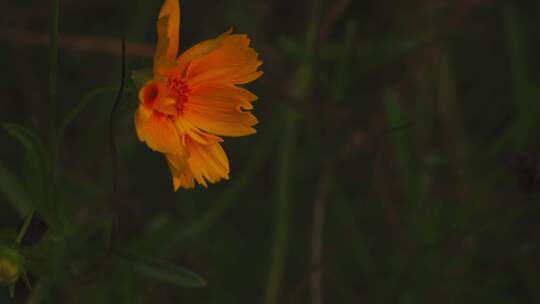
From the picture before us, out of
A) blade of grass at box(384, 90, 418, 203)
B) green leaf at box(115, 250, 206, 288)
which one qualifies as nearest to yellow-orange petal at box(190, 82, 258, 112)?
green leaf at box(115, 250, 206, 288)

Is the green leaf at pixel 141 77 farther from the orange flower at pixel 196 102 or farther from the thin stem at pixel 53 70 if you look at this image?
the thin stem at pixel 53 70

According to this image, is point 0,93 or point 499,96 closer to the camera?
point 0,93

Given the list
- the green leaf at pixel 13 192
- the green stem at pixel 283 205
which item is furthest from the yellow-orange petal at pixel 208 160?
the green stem at pixel 283 205

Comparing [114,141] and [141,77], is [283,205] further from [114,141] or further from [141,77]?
[141,77]

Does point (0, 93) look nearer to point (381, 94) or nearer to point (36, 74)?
point (36, 74)

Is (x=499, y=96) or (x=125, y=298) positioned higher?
(x=499, y=96)

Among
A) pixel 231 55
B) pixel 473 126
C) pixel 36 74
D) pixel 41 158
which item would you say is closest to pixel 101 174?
pixel 36 74

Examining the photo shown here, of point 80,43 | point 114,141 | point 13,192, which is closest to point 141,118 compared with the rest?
point 114,141

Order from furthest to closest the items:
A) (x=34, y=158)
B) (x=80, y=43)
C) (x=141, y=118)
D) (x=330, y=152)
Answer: (x=330, y=152) < (x=80, y=43) < (x=34, y=158) < (x=141, y=118)
